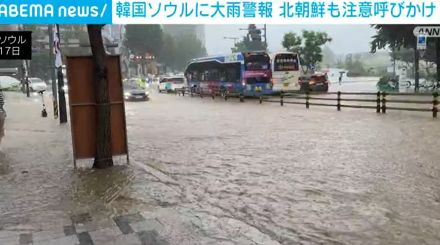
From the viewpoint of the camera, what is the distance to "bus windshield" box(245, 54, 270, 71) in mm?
32594

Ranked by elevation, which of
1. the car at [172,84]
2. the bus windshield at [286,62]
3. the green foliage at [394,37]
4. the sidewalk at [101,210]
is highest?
the green foliage at [394,37]

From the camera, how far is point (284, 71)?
33.7 metres

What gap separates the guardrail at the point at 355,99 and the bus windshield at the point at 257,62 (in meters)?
1.86

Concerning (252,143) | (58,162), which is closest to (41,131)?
(58,162)

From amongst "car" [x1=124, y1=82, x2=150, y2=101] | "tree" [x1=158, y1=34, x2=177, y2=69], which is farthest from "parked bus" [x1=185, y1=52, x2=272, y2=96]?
"tree" [x1=158, y1=34, x2=177, y2=69]

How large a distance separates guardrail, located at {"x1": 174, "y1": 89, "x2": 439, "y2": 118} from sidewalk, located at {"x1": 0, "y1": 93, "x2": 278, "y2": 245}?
12.2 m

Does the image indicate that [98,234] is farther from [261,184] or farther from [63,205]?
[261,184]

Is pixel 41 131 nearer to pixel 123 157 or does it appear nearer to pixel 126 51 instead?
pixel 123 157

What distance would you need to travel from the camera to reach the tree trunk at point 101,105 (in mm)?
9102

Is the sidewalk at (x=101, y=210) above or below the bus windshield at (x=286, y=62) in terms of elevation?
below

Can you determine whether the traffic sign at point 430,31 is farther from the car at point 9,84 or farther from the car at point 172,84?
the car at point 9,84

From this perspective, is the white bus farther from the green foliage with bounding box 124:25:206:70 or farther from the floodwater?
the green foliage with bounding box 124:25:206:70

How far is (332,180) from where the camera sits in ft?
27.2

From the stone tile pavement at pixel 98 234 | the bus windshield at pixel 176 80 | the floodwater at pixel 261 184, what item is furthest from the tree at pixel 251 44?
the stone tile pavement at pixel 98 234
